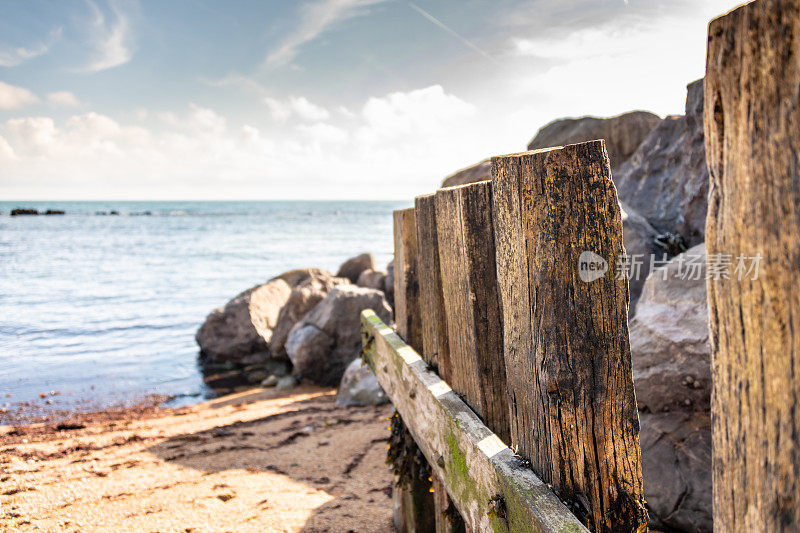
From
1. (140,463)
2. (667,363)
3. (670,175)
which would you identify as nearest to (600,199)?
(667,363)

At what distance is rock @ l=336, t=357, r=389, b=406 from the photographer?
602 centimetres

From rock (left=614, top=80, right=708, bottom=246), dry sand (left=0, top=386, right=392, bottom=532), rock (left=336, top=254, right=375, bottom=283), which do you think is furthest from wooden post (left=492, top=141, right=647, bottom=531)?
rock (left=336, top=254, right=375, bottom=283)

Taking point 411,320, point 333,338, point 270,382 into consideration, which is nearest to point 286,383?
point 270,382

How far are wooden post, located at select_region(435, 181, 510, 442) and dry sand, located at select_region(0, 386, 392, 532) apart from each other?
1871 millimetres

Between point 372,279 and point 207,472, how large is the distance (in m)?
7.32

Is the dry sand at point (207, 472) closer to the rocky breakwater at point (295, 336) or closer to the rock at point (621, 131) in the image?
the rocky breakwater at point (295, 336)

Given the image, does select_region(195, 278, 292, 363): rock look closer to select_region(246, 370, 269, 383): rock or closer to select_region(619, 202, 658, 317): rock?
select_region(246, 370, 269, 383): rock

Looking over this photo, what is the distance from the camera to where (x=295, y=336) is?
26.3 feet

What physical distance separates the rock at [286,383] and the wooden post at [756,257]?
727 centimetres

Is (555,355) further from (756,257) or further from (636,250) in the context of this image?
(636,250)

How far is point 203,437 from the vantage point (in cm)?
529

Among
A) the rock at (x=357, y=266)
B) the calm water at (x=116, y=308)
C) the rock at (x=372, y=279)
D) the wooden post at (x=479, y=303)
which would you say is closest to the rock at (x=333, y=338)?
the calm water at (x=116, y=308)

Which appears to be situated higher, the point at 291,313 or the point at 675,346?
the point at 675,346

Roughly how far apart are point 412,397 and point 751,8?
2093 mm
